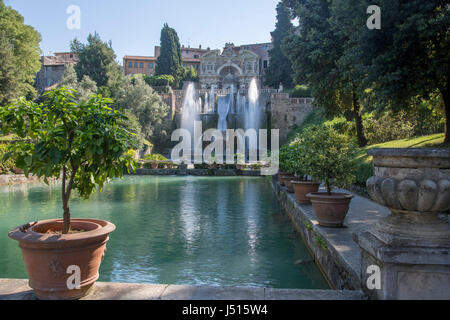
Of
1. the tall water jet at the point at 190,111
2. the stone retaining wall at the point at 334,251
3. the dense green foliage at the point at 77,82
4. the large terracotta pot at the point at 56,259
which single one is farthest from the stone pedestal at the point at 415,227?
the tall water jet at the point at 190,111

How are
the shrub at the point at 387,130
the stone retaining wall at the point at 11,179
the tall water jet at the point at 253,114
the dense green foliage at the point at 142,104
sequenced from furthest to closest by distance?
1. the tall water jet at the point at 253,114
2. the dense green foliage at the point at 142,104
3. the stone retaining wall at the point at 11,179
4. the shrub at the point at 387,130

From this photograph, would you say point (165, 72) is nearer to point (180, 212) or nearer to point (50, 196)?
point (50, 196)

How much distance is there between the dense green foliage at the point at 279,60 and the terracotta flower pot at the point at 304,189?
37.3 metres

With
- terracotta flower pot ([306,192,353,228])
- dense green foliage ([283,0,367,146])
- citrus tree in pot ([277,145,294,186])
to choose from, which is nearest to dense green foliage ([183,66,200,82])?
dense green foliage ([283,0,367,146])

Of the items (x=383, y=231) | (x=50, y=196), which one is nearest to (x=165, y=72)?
(x=50, y=196)

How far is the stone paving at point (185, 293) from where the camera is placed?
2.84 meters

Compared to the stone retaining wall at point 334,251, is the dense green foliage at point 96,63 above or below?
above

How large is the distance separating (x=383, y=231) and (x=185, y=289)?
1666mm

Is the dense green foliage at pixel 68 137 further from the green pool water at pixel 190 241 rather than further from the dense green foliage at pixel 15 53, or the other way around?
the dense green foliage at pixel 15 53

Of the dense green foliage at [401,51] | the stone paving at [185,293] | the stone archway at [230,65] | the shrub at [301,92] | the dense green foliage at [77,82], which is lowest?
the stone paving at [185,293]

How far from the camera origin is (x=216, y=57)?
57906 millimetres

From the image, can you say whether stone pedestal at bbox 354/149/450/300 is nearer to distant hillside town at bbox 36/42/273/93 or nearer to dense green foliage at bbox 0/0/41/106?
dense green foliage at bbox 0/0/41/106

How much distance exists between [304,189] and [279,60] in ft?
126

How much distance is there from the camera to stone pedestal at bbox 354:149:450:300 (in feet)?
8.12
